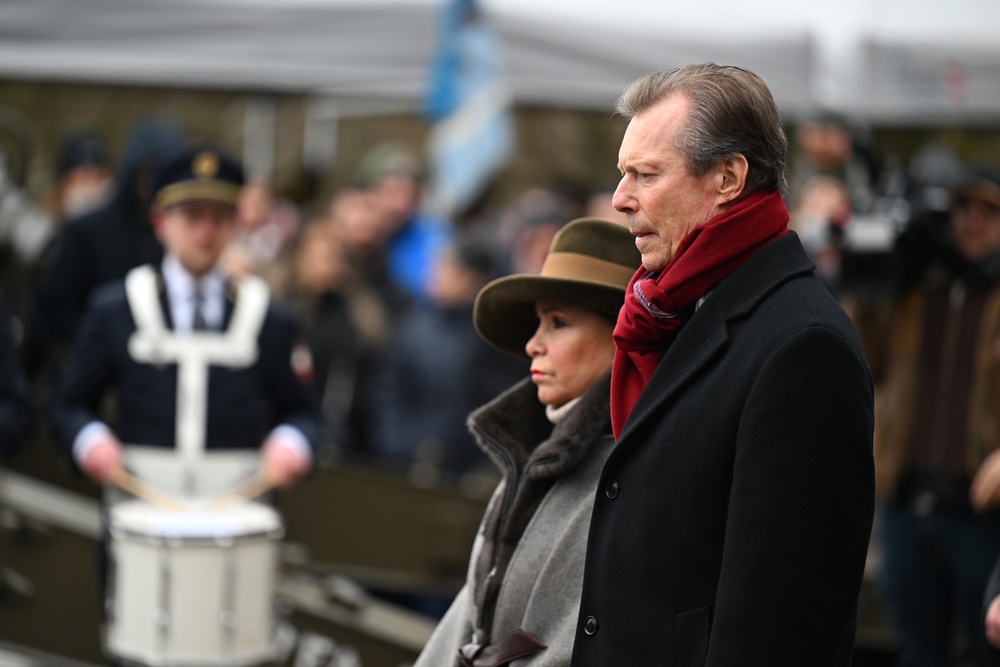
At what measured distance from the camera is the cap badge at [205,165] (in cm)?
556

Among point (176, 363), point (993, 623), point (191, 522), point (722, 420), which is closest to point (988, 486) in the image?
point (993, 623)

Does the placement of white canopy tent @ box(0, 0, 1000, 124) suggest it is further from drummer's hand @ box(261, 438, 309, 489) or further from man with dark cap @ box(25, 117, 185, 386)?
drummer's hand @ box(261, 438, 309, 489)

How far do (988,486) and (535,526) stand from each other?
269 cm

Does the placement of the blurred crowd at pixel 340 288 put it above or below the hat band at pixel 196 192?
below

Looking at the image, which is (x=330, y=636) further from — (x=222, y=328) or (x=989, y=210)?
(x=989, y=210)

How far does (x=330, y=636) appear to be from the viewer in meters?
6.14

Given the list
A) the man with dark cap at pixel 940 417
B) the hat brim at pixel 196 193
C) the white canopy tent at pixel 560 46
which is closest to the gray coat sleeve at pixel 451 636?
the hat brim at pixel 196 193

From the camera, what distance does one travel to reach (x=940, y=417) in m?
5.66

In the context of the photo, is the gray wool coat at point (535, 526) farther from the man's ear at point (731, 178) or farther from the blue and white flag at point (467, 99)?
the blue and white flag at point (467, 99)

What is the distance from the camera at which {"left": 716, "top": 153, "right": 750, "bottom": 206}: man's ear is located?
2502mm

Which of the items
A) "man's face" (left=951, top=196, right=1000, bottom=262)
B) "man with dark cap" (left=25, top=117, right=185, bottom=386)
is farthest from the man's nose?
"man with dark cap" (left=25, top=117, right=185, bottom=386)

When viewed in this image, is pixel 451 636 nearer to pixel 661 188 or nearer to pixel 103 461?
pixel 661 188

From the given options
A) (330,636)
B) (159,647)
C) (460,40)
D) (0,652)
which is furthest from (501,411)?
(460,40)

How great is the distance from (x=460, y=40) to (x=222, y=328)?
9.89 feet
